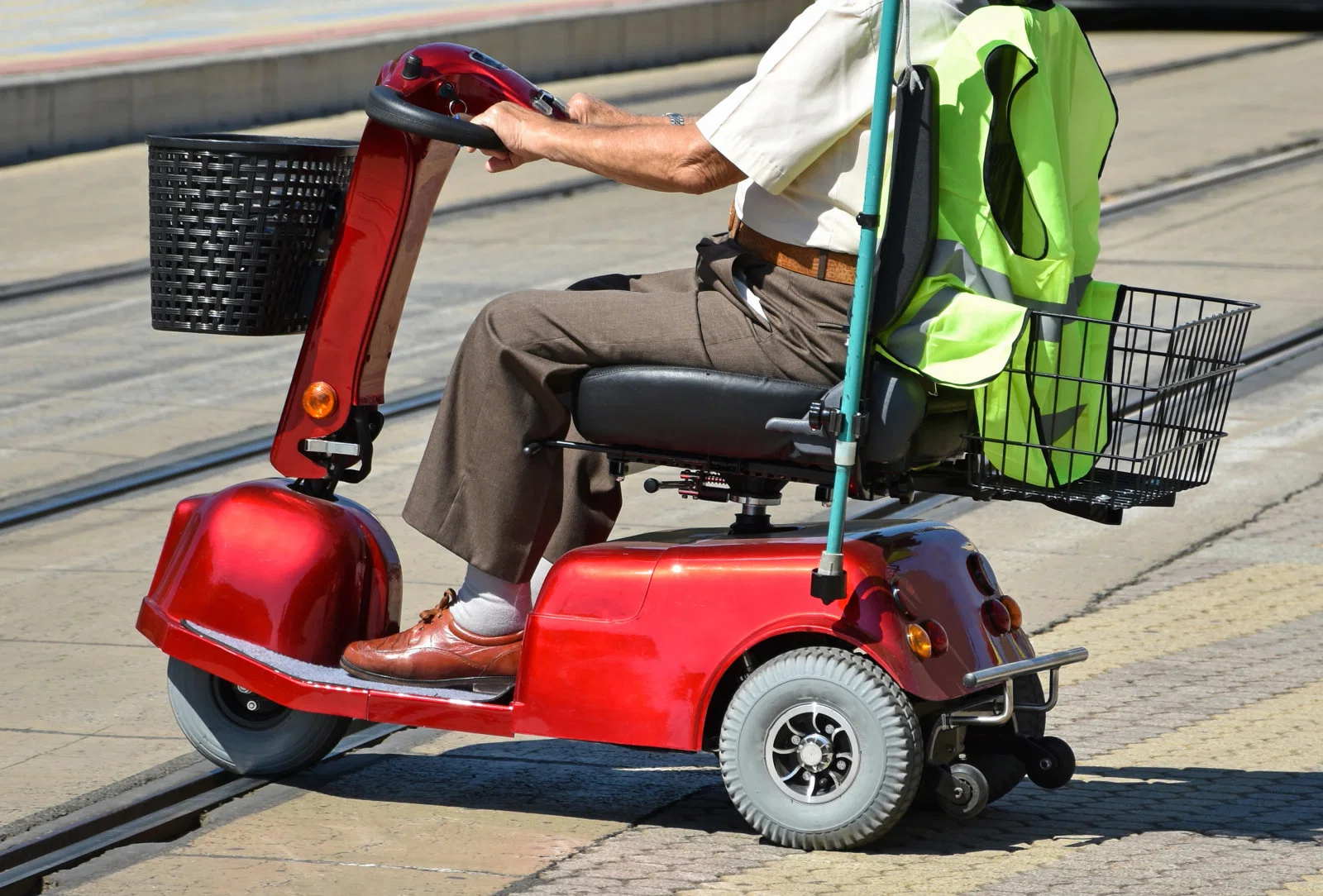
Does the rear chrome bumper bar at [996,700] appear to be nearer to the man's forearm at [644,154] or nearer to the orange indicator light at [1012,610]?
the orange indicator light at [1012,610]

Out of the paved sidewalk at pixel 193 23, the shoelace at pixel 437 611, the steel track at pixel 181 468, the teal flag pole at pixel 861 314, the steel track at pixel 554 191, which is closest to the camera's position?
the teal flag pole at pixel 861 314

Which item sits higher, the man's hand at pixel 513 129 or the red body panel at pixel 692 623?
the man's hand at pixel 513 129

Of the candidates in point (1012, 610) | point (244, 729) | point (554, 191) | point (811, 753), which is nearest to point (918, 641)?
point (811, 753)

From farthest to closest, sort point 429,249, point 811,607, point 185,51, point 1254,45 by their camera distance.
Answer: point 1254,45 < point 185,51 < point 429,249 < point 811,607

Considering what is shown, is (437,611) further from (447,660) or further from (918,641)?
(918,641)

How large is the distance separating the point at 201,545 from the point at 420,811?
28.6 inches

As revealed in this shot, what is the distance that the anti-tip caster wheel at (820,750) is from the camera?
146 inches

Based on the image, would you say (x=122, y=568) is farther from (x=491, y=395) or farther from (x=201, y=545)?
(x=491, y=395)

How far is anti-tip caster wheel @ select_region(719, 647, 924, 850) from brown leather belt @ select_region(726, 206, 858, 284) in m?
0.70

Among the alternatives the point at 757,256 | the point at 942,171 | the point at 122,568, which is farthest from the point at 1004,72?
the point at 122,568

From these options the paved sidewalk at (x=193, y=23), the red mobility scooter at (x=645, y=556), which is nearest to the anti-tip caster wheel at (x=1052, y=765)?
the red mobility scooter at (x=645, y=556)

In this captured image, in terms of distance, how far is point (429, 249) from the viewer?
1192cm

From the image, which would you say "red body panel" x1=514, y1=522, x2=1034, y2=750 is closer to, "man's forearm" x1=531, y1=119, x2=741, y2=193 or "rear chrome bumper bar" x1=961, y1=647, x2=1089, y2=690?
"rear chrome bumper bar" x1=961, y1=647, x2=1089, y2=690

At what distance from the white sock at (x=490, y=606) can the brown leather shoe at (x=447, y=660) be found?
2cm
